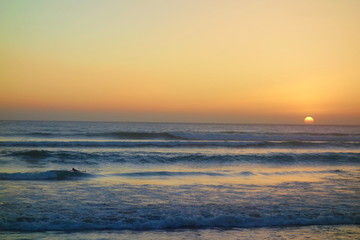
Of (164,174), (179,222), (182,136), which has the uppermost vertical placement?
(182,136)

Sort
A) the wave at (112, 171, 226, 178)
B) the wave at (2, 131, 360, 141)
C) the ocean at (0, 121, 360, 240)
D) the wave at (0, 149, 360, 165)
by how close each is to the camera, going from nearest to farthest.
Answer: the ocean at (0, 121, 360, 240), the wave at (112, 171, 226, 178), the wave at (0, 149, 360, 165), the wave at (2, 131, 360, 141)

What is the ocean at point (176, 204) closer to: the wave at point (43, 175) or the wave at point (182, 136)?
the wave at point (43, 175)

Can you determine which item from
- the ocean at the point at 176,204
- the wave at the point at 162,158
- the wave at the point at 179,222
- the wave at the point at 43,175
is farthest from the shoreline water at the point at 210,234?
the wave at the point at 162,158

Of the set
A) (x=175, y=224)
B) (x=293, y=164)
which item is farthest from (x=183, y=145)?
(x=175, y=224)

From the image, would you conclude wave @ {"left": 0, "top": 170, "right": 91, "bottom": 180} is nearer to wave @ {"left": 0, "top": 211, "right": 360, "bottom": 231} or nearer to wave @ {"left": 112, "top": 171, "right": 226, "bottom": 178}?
wave @ {"left": 112, "top": 171, "right": 226, "bottom": 178}

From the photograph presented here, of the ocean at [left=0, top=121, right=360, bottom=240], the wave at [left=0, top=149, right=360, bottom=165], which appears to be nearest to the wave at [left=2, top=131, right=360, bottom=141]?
the wave at [left=0, top=149, right=360, bottom=165]

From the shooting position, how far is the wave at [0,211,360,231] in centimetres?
707

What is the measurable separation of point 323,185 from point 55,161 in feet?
46.0

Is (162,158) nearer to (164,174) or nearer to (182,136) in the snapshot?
(164,174)

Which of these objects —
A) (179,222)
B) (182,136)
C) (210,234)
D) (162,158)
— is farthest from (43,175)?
(182,136)

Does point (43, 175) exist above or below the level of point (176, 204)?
below

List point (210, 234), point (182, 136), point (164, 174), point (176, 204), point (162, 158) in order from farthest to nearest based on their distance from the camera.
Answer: point (182, 136) < point (162, 158) < point (164, 174) < point (176, 204) < point (210, 234)

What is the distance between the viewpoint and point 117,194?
33.0 ft

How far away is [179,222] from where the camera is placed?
295 inches
